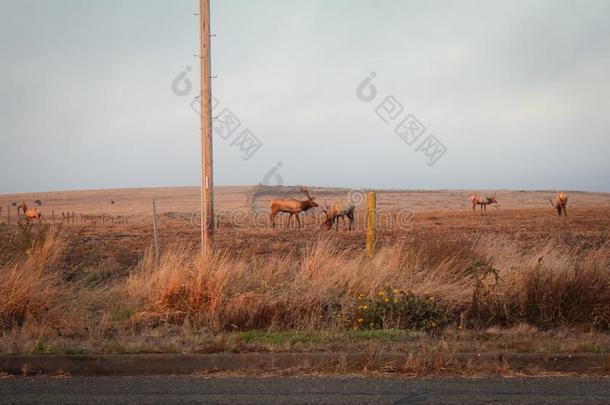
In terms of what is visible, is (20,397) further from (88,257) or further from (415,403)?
(88,257)

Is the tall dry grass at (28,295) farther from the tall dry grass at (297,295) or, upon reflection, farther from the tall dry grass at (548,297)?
the tall dry grass at (548,297)

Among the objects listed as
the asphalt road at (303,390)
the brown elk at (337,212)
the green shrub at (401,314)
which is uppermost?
the brown elk at (337,212)

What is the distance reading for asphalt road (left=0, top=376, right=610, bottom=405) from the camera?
5.19 metres

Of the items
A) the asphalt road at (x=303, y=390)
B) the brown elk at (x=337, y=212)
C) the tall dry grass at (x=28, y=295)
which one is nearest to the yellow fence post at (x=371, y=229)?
the asphalt road at (x=303, y=390)

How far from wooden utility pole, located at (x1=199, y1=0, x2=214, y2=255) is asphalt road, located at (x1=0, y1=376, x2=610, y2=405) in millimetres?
4844

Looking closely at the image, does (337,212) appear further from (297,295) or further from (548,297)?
(548,297)

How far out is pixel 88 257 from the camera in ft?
46.8

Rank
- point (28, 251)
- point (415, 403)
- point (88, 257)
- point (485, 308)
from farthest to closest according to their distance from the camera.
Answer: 1. point (88, 257)
2. point (28, 251)
3. point (485, 308)
4. point (415, 403)

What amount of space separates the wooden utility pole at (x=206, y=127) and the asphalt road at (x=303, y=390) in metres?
4.84

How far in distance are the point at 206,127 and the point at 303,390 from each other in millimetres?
6194

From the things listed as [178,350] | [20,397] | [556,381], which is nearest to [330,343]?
[178,350]

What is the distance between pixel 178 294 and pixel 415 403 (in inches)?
164

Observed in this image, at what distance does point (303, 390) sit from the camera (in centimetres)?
546

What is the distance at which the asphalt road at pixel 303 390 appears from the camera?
17.0 ft
